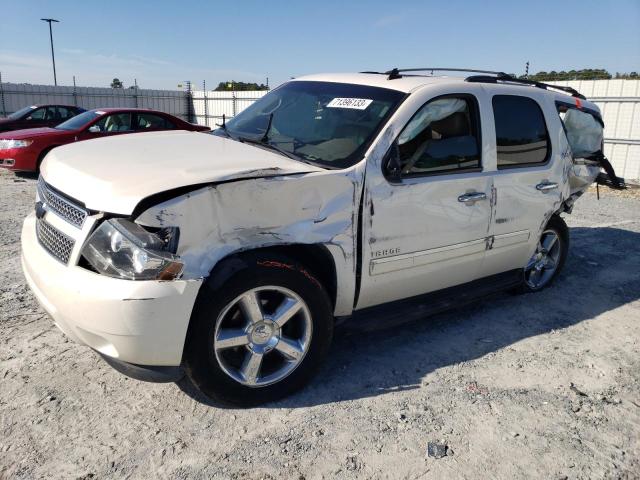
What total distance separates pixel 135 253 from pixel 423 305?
2.04 m

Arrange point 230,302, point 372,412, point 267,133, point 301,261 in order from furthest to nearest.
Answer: point 267,133 → point 301,261 → point 372,412 → point 230,302

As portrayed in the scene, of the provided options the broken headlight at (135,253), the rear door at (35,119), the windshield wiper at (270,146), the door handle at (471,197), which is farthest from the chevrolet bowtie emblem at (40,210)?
the rear door at (35,119)

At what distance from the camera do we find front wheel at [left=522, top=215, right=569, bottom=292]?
15.8 ft

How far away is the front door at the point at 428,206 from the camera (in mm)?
3248

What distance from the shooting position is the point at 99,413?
9.39ft

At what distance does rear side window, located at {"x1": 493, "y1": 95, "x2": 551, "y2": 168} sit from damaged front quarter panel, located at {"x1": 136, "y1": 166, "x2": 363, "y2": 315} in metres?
1.47

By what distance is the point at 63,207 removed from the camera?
2.87m

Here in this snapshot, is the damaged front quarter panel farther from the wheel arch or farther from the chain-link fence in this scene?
the chain-link fence

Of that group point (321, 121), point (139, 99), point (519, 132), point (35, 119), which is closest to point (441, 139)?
point (321, 121)

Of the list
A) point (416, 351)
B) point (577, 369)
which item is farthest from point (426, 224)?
point (577, 369)

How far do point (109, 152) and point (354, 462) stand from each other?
2.25 m

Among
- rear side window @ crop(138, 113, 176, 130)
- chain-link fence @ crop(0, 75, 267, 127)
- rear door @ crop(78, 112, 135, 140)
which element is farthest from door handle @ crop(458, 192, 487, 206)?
chain-link fence @ crop(0, 75, 267, 127)

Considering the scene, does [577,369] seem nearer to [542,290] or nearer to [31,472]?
[542,290]

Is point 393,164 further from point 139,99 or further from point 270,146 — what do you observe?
point 139,99
